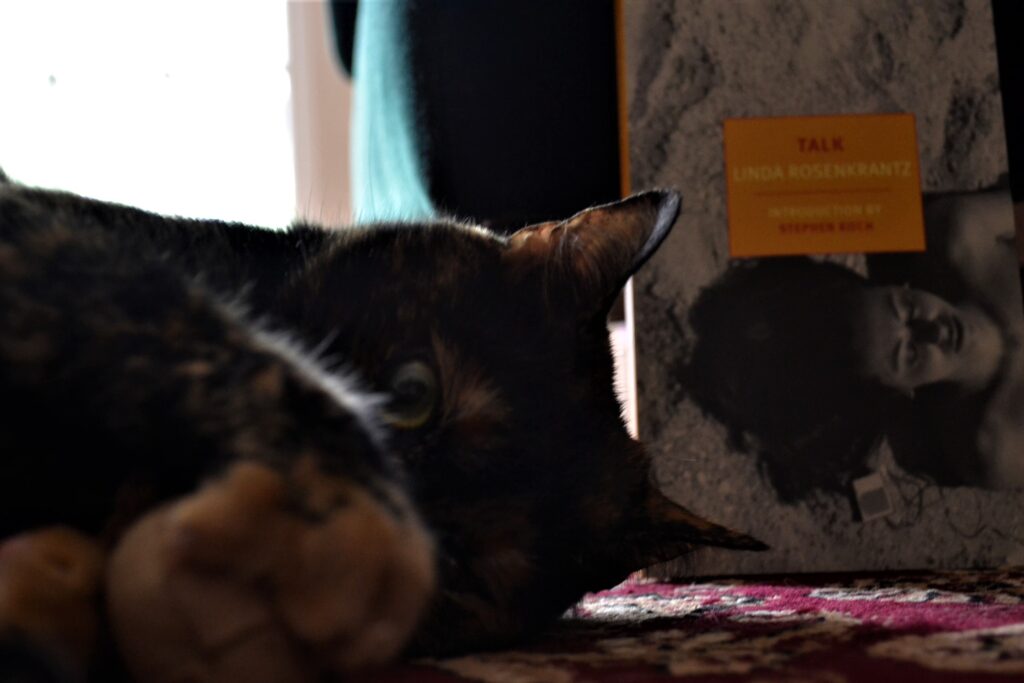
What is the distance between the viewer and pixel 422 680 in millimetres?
669

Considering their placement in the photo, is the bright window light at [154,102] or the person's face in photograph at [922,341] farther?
the bright window light at [154,102]

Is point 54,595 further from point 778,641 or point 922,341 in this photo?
point 922,341

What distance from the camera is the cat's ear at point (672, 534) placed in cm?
95

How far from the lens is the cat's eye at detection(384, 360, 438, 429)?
0.77 m

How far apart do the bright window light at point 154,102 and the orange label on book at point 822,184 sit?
131cm

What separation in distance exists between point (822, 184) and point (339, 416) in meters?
1.09

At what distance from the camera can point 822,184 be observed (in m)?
1.46

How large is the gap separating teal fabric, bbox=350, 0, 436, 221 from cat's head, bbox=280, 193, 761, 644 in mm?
576

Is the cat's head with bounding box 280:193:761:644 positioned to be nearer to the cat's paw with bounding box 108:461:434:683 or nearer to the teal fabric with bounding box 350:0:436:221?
the cat's paw with bounding box 108:461:434:683

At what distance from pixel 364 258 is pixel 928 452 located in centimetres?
88

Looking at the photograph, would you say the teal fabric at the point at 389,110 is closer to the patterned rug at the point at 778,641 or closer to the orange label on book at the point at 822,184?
the orange label on book at the point at 822,184

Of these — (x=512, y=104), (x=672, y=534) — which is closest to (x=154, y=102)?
(x=512, y=104)

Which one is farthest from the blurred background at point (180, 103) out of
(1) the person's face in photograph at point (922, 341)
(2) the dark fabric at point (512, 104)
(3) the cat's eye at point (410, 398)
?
(3) the cat's eye at point (410, 398)

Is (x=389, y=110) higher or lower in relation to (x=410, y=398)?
higher
